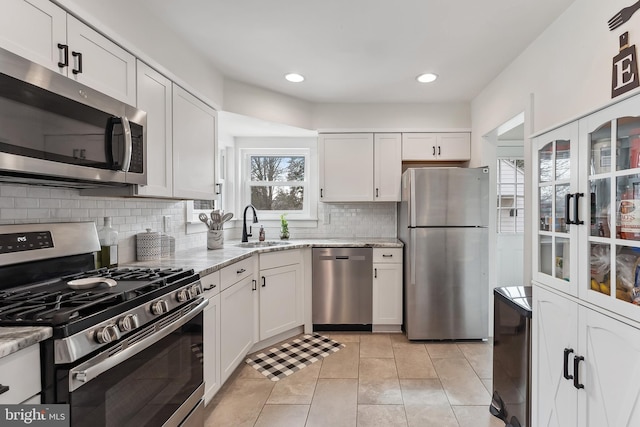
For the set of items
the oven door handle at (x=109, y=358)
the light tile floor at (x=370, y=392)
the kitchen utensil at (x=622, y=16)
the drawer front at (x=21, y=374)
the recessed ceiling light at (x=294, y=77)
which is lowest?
the light tile floor at (x=370, y=392)

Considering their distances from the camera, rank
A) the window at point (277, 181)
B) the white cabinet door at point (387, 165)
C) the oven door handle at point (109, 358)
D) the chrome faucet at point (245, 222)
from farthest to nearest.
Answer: the window at point (277, 181), the white cabinet door at point (387, 165), the chrome faucet at point (245, 222), the oven door handle at point (109, 358)

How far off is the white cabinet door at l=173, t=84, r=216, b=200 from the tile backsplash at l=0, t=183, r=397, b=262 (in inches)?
12.0

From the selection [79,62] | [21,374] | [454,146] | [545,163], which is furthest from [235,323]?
[454,146]

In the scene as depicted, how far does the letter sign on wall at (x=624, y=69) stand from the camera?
55.2 inches

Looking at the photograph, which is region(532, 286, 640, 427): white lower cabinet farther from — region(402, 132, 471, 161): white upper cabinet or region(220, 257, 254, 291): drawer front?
region(402, 132, 471, 161): white upper cabinet

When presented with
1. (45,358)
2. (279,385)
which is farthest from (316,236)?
(45,358)

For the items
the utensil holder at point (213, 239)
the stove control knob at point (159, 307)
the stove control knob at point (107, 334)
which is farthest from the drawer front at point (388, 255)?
the stove control knob at point (107, 334)

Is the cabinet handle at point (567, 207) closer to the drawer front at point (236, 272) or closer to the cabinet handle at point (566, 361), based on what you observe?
the cabinet handle at point (566, 361)

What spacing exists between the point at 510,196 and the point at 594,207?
128 inches

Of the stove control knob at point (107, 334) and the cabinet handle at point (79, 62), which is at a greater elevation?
the cabinet handle at point (79, 62)

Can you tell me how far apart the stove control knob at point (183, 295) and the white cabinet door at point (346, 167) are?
2.14 meters

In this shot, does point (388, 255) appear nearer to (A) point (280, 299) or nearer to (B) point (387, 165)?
(B) point (387, 165)

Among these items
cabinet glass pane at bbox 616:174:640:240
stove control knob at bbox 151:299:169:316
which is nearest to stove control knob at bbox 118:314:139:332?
stove control knob at bbox 151:299:169:316

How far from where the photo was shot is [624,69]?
1453 millimetres
